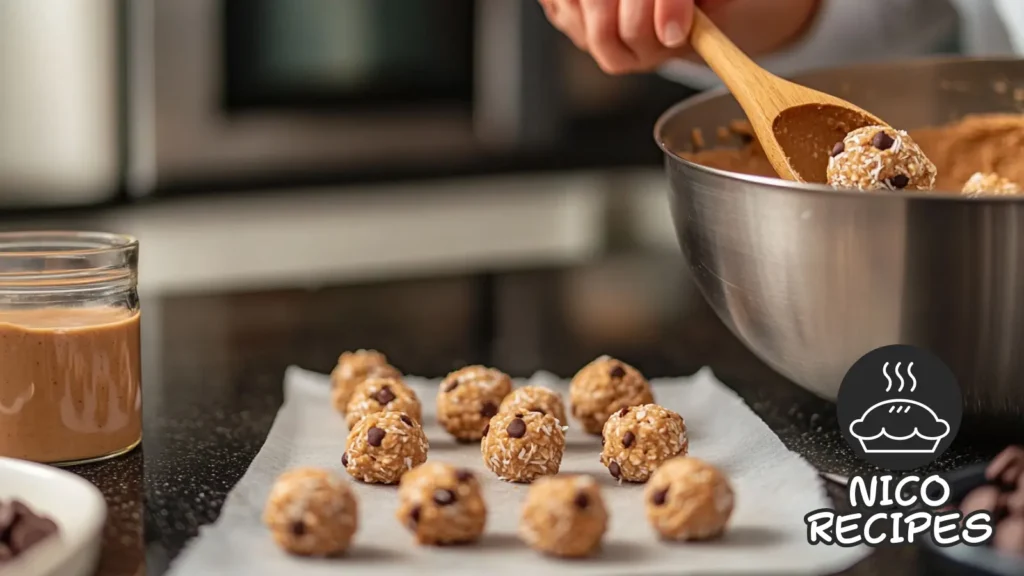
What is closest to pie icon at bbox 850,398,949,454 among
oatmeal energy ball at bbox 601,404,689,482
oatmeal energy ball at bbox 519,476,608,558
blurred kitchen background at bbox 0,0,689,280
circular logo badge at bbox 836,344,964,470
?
circular logo badge at bbox 836,344,964,470

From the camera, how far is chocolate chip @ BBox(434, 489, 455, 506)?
30.8 inches

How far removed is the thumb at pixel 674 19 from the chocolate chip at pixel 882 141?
0.26m

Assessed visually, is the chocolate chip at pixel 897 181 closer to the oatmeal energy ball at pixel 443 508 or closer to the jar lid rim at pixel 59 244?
the oatmeal energy ball at pixel 443 508

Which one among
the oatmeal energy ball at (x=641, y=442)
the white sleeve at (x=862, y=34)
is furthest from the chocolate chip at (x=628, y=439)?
the white sleeve at (x=862, y=34)

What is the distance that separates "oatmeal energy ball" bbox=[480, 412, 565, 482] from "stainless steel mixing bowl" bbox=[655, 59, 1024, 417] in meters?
0.19

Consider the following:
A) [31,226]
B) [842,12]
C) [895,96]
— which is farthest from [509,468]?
[31,226]

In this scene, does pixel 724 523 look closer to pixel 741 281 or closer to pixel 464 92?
pixel 741 281

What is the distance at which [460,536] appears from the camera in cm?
79

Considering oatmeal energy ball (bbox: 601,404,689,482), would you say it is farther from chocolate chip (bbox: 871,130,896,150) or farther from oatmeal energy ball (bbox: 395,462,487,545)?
chocolate chip (bbox: 871,130,896,150)

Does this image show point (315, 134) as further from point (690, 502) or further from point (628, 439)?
point (690, 502)

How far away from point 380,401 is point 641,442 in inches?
9.6

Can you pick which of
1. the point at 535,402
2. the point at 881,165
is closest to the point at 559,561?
the point at 535,402

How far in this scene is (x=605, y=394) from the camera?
3.49 feet

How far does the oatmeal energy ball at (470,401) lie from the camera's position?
106cm
